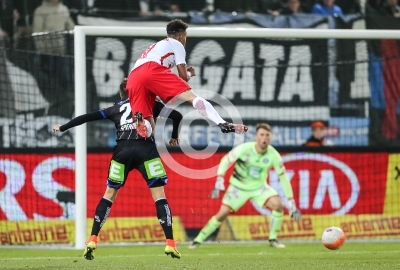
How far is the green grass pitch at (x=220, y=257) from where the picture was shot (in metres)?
9.90

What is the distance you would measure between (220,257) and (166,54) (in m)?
2.96

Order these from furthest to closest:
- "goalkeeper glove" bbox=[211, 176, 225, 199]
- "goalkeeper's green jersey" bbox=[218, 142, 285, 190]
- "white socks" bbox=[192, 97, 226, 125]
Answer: "goalkeeper's green jersey" bbox=[218, 142, 285, 190] → "goalkeeper glove" bbox=[211, 176, 225, 199] → "white socks" bbox=[192, 97, 226, 125]

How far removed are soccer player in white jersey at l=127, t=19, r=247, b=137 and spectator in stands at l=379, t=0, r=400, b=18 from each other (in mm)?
7622

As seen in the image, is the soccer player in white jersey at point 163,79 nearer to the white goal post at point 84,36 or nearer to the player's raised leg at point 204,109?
the player's raised leg at point 204,109

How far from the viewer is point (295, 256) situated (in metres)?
11.6

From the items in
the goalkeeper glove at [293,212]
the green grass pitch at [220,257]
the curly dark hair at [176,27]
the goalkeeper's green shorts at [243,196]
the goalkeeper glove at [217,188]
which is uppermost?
the curly dark hair at [176,27]

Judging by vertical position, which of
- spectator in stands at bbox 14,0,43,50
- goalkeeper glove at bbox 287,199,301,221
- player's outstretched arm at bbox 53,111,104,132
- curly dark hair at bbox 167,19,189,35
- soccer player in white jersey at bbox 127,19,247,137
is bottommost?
goalkeeper glove at bbox 287,199,301,221

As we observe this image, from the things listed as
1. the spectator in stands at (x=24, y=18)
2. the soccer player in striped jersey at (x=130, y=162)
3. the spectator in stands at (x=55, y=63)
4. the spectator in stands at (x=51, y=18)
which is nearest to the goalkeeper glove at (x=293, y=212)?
the soccer player in striped jersey at (x=130, y=162)

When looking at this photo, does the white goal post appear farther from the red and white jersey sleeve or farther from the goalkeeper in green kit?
the red and white jersey sleeve

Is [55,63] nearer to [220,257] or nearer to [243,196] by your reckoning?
[243,196]

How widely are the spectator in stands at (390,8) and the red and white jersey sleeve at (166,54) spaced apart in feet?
25.1

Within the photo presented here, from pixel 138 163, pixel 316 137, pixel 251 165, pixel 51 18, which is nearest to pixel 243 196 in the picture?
pixel 251 165

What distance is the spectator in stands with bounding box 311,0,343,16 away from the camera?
16719 millimetres

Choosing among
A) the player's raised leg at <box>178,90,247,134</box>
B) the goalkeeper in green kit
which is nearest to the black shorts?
the player's raised leg at <box>178,90,247,134</box>
